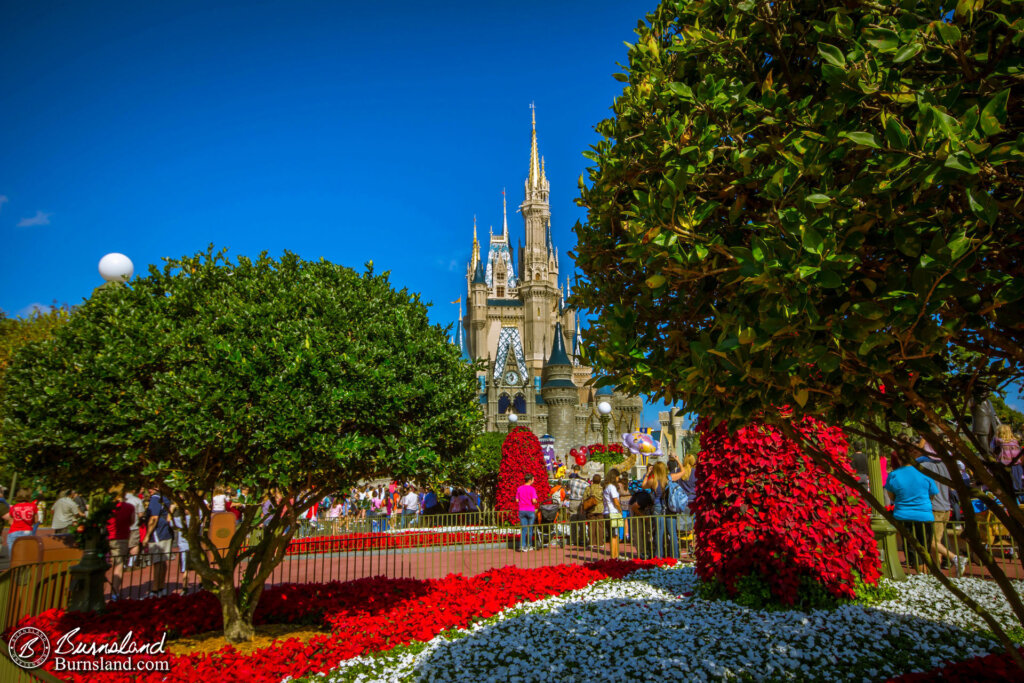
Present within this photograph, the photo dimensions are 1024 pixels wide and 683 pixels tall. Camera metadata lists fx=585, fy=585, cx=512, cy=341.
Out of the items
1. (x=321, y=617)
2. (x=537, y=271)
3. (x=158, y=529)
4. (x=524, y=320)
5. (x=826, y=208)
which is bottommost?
(x=321, y=617)

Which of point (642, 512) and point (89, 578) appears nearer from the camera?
point (89, 578)

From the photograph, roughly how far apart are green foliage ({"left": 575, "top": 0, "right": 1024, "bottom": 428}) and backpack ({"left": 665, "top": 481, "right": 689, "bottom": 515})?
8942mm

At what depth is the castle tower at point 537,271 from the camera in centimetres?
7744

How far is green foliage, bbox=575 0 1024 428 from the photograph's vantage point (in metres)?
1.99

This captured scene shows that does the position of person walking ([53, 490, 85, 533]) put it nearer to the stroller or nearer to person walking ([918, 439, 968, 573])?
the stroller

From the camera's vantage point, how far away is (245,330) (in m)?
6.09

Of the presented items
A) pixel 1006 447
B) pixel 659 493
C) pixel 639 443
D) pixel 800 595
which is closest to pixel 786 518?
pixel 800 595

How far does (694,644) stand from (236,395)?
518 centimetres

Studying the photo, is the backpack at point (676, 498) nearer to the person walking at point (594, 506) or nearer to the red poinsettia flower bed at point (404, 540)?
the person walking at point (594, 506)

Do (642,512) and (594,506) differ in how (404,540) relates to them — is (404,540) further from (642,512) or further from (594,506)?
(642,512)

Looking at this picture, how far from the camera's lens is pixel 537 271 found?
259 feet

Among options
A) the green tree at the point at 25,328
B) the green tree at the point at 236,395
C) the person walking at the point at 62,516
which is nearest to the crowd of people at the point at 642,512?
the green tree at the point at 236,395

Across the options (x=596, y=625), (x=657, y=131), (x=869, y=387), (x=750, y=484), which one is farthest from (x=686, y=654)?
(x=657, y=131)

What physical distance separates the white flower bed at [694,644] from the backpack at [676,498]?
3.96 m
